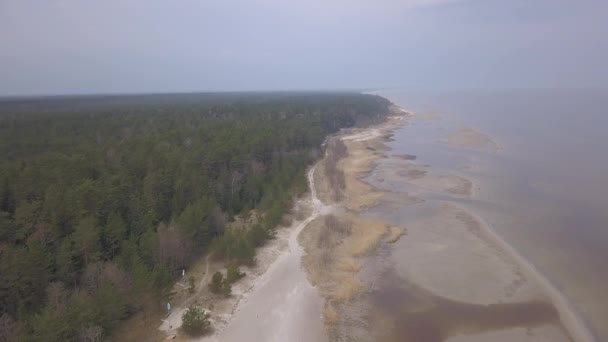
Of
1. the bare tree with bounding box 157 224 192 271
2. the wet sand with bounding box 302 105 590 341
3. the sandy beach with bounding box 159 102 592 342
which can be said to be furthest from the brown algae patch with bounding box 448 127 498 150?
the bare tree with bounding box 157 224 192 271

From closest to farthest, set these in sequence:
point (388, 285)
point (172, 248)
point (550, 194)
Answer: point (172, 248)
point (388, 285)
point (550, 194)

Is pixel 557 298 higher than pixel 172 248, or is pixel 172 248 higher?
pixel 172 248

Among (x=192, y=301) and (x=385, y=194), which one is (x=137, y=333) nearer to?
(x=192, y=301)

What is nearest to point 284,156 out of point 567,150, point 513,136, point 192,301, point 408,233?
point 408,233

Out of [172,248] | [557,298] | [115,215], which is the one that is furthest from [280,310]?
[557,298]

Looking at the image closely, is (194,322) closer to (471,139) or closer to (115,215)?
(115,215)

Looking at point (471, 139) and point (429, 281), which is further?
point (471, 139)

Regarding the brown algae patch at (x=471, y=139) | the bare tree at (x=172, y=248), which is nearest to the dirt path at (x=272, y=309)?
the bare tree at (x=172, y=248)
